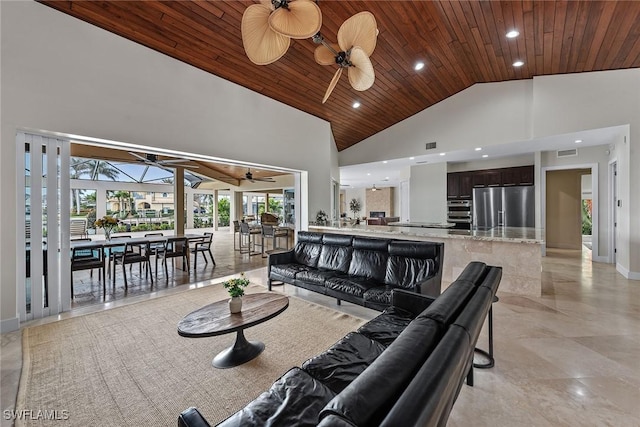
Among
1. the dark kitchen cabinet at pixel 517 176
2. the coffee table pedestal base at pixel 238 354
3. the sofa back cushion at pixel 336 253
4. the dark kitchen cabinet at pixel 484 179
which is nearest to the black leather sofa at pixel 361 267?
the sofa back cushion at pixel 336 253

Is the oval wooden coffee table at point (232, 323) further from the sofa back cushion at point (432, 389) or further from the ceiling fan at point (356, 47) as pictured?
the ceiling fan at point (356, 47)

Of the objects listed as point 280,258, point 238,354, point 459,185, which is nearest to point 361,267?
point 280,258

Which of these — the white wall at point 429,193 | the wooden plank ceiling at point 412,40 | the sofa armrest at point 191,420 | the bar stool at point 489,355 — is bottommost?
the bar stool at point 489,355

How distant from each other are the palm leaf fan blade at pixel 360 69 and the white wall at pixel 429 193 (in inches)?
230

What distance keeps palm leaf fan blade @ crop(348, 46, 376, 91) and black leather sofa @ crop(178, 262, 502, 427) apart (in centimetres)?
205

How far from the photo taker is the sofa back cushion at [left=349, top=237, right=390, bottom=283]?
362cm

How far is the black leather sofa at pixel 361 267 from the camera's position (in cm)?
317

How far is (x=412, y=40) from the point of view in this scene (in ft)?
13.7

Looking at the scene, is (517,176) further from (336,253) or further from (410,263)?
(336,253)

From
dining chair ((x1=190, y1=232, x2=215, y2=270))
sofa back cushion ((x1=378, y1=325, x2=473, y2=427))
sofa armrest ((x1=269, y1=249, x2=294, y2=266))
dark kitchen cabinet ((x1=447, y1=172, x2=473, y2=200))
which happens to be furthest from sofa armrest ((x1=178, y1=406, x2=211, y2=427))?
dark kitchen cabinet ((x1=447, y1=172, x2=473, y2=200))

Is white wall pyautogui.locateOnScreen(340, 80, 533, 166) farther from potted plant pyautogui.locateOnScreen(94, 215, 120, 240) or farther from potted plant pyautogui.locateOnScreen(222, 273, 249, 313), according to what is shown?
potted plant pyautogui.locateOnScreen(94, 215, 120, 240)

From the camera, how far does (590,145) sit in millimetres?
6207

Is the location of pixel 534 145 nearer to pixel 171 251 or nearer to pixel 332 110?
pixel 332 110

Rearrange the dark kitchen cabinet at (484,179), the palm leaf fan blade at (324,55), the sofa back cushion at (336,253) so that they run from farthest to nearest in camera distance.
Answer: the dark kitchen cabinet at (484,179), the sofa back cushion at (336,253), the palm leaf fan blade at (324,55)
